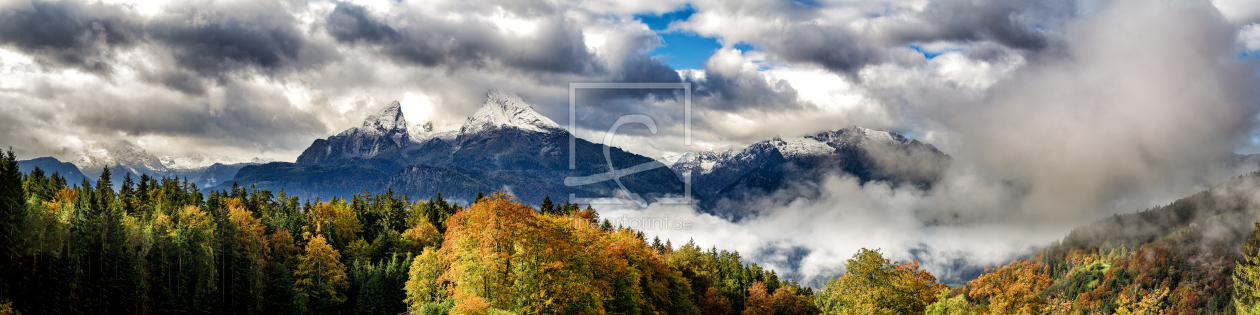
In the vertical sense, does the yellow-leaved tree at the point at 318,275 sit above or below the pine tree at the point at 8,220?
below

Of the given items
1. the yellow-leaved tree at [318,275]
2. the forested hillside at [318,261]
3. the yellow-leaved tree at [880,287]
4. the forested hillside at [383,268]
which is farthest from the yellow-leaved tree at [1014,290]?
the yellow-leaved tree at [318,275]

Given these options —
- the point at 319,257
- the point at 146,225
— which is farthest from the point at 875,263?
the point at 146,225

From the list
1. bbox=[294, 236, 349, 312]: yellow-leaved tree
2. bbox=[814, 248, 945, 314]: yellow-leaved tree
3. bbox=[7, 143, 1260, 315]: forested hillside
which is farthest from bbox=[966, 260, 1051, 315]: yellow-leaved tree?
bbox=[294, 236, 349, 312]: yellow-leaved tree

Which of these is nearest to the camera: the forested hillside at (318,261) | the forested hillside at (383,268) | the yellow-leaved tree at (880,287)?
the forested hillside at (318,261)

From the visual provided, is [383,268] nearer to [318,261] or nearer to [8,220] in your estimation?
[318,261]

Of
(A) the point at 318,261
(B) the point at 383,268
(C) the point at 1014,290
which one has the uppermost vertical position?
(C) the point at 1014,290

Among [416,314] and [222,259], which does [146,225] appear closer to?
[222,259]

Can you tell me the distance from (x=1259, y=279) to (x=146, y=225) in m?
122

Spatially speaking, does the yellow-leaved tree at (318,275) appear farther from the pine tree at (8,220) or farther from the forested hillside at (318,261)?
the pine tree at (8,220)

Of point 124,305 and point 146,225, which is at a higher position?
point 146,225

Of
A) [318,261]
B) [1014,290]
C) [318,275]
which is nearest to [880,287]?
[1014,290]

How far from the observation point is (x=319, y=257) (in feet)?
325

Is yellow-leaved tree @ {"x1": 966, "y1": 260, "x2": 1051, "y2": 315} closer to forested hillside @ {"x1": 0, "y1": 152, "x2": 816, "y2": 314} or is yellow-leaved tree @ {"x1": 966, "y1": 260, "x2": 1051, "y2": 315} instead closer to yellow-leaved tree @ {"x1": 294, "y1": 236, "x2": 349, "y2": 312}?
forested hillside @ {"x1": 0, "y1": 152, "x2": 816, "y2": 314}

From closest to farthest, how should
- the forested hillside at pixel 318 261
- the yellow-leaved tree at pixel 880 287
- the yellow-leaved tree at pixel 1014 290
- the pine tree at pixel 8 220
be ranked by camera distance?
the forested hillside at pixel 318 261 → the yellow-leaved tree at pixel 1014 290 → the yellow-leaved tree at pixel 880 287 → the pine tree at pixel 8 220
